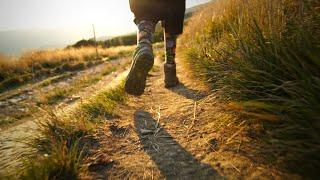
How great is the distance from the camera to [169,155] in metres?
1.85

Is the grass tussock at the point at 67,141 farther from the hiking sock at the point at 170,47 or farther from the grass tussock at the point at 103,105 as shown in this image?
the hiking sock at the point at 170,47

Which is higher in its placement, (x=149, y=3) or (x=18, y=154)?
(x=149, y=3)

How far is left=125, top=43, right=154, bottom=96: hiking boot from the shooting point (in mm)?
2479

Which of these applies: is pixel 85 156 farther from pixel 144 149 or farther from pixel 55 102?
pixel 55 102

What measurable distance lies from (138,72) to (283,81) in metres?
1.30

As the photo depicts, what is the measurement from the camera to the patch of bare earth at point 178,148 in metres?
1.55

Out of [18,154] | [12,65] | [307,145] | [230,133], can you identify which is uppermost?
[307,145]

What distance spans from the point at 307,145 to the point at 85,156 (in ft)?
4.04

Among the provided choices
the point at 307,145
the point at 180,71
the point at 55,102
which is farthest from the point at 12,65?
the point at 307,145

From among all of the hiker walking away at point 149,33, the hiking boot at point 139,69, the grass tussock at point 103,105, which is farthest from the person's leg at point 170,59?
the hiking boot at point 139,69

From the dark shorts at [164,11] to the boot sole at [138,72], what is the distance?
621mm

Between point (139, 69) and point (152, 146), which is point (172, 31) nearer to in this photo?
point (139, 69)

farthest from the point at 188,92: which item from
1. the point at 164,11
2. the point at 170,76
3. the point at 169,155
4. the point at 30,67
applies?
the point at 30,67

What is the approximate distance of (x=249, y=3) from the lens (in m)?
2.69
